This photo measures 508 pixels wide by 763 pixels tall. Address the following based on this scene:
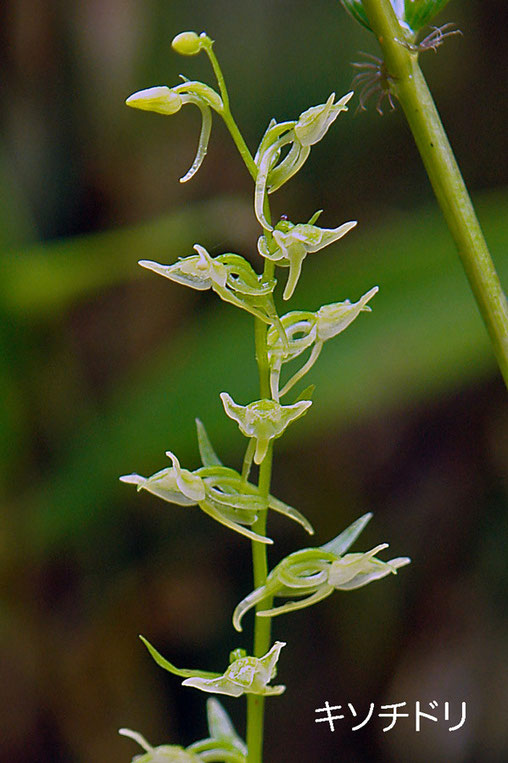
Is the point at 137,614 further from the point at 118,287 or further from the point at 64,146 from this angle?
the point at 64,146

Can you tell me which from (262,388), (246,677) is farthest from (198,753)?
(262,388)

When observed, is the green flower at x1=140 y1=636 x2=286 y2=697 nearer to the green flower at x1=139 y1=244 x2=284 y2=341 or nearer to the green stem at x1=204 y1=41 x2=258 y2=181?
the green flower at x1=139 y1=244 x2=284 y2=341

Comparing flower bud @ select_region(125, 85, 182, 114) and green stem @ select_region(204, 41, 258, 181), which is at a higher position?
flower bud @ select_region(125, 85, 182, 114)

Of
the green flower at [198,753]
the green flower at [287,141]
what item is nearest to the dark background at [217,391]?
the green flower at [198,753]

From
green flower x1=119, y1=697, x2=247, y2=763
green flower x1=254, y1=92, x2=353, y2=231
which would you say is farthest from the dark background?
green flower x1=254, y1=92, x2=353, y2=231

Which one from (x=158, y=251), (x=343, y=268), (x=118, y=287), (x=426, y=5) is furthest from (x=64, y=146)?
(x=426, y=5)

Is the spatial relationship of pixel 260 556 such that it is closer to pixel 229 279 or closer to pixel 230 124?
pixel 229 279

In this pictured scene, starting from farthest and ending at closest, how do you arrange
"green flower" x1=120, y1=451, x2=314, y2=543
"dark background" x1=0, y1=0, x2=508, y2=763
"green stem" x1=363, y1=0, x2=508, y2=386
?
"dark background" x1=0, y1=0, x2=508, y2=763, "green flower" x1=120, y1=451, x2=314, y2=543, "green stem" x1=363, y1=0, x2=508, y2=386

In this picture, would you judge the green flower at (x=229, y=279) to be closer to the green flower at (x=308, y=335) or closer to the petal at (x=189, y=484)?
the green flower at (x=308, y=335)
